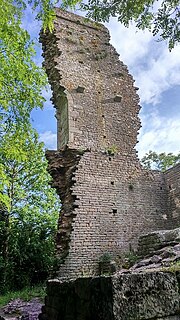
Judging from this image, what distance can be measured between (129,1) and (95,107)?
5983 mm

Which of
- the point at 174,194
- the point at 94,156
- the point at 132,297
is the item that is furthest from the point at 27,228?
the point at 132,297

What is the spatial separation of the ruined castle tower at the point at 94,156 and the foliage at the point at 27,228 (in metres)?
1.77

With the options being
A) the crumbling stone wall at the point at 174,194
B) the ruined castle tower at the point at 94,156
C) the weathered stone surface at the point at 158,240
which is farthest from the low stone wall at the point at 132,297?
the crumbling stone wall at the point at 174,194

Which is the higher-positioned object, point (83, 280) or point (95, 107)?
point (95, 107)

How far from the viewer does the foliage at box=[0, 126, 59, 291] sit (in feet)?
44.7

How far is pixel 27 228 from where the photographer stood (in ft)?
49.6

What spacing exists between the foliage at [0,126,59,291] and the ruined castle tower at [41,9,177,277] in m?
1.77

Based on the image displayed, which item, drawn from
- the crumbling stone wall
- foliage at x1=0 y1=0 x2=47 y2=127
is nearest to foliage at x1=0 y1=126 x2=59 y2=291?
foliage at x1=0 y1=0 x2=47 y2=127

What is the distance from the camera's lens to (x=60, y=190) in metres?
11.7

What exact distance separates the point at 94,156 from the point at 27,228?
5.60m

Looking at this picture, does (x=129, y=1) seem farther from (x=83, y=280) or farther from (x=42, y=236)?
(x=42, y=236)

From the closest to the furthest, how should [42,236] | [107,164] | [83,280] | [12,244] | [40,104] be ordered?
[83,280], [40,104], [107,164], [12,244], [42,236]

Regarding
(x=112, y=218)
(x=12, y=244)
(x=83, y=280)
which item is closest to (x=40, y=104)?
(x=112, y=218)

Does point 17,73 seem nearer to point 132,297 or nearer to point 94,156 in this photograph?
point 94,156
